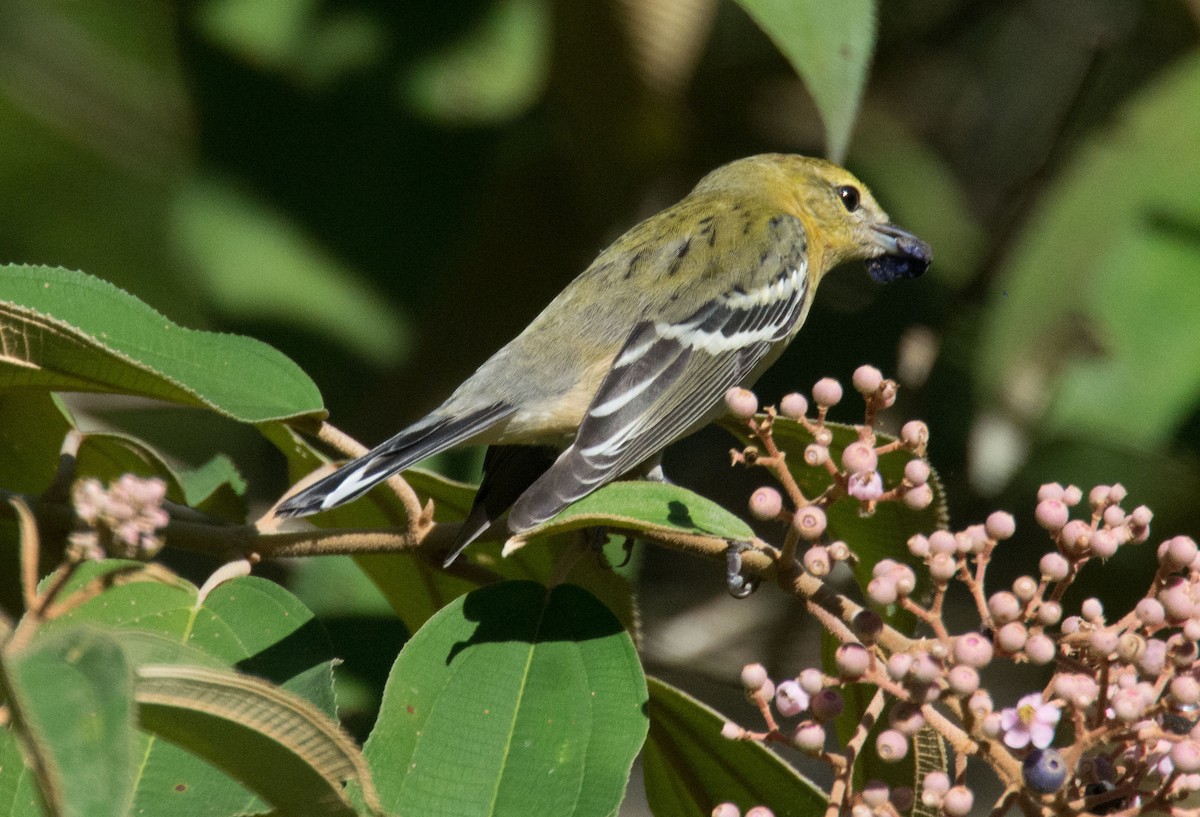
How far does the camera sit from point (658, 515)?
1.54 meters

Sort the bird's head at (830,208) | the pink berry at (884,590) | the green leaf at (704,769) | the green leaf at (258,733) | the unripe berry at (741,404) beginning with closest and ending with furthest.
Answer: the green leaf at (258,733) < the pink berry at (884,590) < the unripe berry at (741,404) < the green leaf at (704,769) < the bird's head at (830,208)

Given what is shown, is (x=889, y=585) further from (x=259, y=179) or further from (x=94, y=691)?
(x=259, y=179)

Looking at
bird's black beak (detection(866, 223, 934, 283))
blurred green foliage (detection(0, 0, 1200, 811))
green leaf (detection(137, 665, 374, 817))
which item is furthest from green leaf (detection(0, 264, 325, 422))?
bird's black beak (detection(866, 223, 934, 283))

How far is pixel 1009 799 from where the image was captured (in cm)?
132

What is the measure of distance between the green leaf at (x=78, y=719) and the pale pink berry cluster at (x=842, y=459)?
74cm

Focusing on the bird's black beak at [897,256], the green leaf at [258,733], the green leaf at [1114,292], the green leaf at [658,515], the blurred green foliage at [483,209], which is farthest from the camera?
the bird's black beak at [897,256]

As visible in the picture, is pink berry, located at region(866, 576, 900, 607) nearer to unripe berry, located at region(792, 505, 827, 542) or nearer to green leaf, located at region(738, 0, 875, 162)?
unripe berry, located at region(792, 505, 827, 542)

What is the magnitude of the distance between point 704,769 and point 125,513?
0.84 metres

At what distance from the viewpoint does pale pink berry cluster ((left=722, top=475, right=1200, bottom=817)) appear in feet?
4.25

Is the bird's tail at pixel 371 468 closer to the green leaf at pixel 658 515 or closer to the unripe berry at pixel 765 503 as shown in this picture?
the green leaf at pixel 658 515

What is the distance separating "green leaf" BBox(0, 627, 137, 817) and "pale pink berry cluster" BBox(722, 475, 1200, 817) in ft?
2.30

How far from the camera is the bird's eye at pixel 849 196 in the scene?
11.1ft

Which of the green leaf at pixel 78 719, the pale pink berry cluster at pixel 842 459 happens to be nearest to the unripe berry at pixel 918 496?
the pale pink berry cluster at pixel 842 459

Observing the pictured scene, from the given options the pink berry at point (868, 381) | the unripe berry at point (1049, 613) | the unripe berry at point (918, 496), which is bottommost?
the unripe berry at point (1049, 613)
